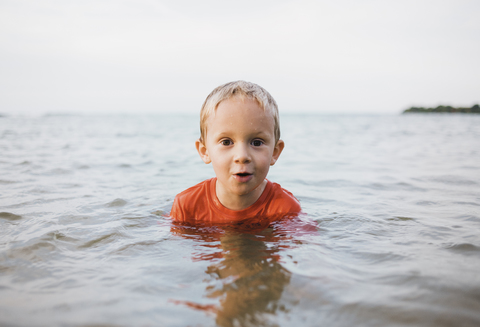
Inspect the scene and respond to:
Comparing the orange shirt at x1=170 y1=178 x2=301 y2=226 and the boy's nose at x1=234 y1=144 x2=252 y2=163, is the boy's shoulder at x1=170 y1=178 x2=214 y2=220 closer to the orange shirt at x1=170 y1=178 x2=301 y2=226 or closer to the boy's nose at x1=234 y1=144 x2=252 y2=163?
the orange shirt at x1=170 y1=178 x2=301 y2=226

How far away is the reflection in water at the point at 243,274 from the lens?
1481mm

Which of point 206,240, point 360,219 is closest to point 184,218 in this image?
point 206,240

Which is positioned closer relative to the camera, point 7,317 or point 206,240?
point 7,317

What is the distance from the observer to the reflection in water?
1.48m

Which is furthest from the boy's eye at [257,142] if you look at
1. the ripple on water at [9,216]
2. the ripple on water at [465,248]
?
the ripple on water at [9,216]

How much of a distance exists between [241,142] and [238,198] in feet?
2.22

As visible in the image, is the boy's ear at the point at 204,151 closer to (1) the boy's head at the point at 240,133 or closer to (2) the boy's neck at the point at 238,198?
(1) the boy's head at the point at 240,133

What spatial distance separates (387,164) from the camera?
7203 millimetres

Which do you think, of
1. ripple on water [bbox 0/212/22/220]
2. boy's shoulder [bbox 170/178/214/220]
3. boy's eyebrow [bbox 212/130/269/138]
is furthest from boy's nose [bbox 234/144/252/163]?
ripple on water [bbox 0/212/22/220]

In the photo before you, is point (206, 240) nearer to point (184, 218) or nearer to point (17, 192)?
point (184, 218)

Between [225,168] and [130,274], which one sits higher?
[225,168]

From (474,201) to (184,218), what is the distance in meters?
3.12

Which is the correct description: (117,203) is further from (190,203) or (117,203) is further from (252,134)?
(252,134)

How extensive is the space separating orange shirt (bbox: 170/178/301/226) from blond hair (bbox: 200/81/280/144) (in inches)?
21.3
